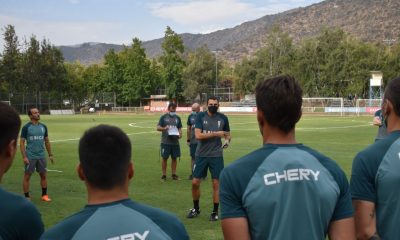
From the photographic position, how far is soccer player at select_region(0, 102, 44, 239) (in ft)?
8.90

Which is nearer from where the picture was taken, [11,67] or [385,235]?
[385,235]

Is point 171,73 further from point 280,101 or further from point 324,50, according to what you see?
point 280,101

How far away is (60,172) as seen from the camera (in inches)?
624

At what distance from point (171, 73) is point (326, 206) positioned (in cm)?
8884

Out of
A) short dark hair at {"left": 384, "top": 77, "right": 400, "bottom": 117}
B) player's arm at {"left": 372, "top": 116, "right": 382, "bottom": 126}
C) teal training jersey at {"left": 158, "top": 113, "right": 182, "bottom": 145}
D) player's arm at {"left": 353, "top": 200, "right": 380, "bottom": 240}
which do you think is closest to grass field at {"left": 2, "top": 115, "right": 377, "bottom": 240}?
teal training jersey at {"left": 158, "top": 113, "right": 182, "bottom": 145}

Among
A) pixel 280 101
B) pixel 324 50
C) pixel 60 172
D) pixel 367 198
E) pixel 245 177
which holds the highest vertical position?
pixel 324 50

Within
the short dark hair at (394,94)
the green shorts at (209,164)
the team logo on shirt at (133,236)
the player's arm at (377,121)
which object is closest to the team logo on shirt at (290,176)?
the team logo on shirt at (133,236)

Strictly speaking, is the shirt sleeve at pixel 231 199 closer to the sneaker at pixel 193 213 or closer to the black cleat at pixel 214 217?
the black cleat at pixel 214 217

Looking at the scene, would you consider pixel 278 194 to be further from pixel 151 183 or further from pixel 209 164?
pixel 151 183

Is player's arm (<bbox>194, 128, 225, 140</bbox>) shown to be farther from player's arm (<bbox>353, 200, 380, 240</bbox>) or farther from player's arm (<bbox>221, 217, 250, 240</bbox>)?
player's arm (<bbox>221, 217, 250, 240</bbox>)

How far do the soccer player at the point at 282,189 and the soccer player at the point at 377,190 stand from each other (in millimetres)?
348

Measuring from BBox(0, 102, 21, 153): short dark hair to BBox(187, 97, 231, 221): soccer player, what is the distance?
6808 mm

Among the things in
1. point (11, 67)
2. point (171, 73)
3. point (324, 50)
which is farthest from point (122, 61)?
point (324, 50)

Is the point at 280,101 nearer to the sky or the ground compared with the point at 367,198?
nearer to the sky
